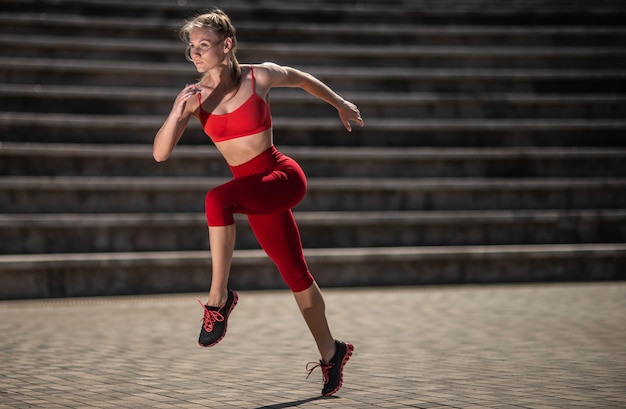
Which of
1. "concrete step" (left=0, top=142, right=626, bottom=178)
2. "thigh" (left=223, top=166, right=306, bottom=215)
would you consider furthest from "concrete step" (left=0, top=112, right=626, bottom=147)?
"thigh" (left=223, top=166, right=306, bottom=215)

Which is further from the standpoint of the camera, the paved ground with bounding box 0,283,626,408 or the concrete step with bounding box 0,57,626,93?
the concrete step with bounding box 0,57,626,93

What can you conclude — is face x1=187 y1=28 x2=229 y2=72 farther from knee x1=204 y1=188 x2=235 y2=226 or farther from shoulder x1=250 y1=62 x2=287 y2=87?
knee x1=204 y1=188 x2=235 y2=226

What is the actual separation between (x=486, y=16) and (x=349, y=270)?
20.1 feet

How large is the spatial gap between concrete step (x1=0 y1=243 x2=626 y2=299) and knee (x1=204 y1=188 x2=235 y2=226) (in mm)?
5329

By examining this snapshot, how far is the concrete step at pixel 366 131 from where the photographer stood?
11.7 metres

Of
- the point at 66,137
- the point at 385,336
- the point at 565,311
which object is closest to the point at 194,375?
the point at 385,336

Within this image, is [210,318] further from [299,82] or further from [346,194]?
[346,194]

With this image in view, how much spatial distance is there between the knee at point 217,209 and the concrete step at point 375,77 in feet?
27.7

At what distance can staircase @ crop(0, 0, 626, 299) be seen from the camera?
10.5 m

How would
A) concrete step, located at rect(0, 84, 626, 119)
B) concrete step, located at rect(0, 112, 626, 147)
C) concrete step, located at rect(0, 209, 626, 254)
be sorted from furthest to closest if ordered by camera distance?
concrete step, located at rect(0, 84, 626, 119), concrete step, located at rect(0, 112, 626, 147), concrete step, located at rect(0, 209, 626, 254)

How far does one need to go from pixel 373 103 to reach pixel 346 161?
1.27 m

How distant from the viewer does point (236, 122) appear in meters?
4.95

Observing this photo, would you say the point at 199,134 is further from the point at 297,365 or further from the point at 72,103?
the point at 297,365

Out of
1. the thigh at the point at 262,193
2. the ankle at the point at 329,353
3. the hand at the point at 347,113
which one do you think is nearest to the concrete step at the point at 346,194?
the hand at the point at 347,113
